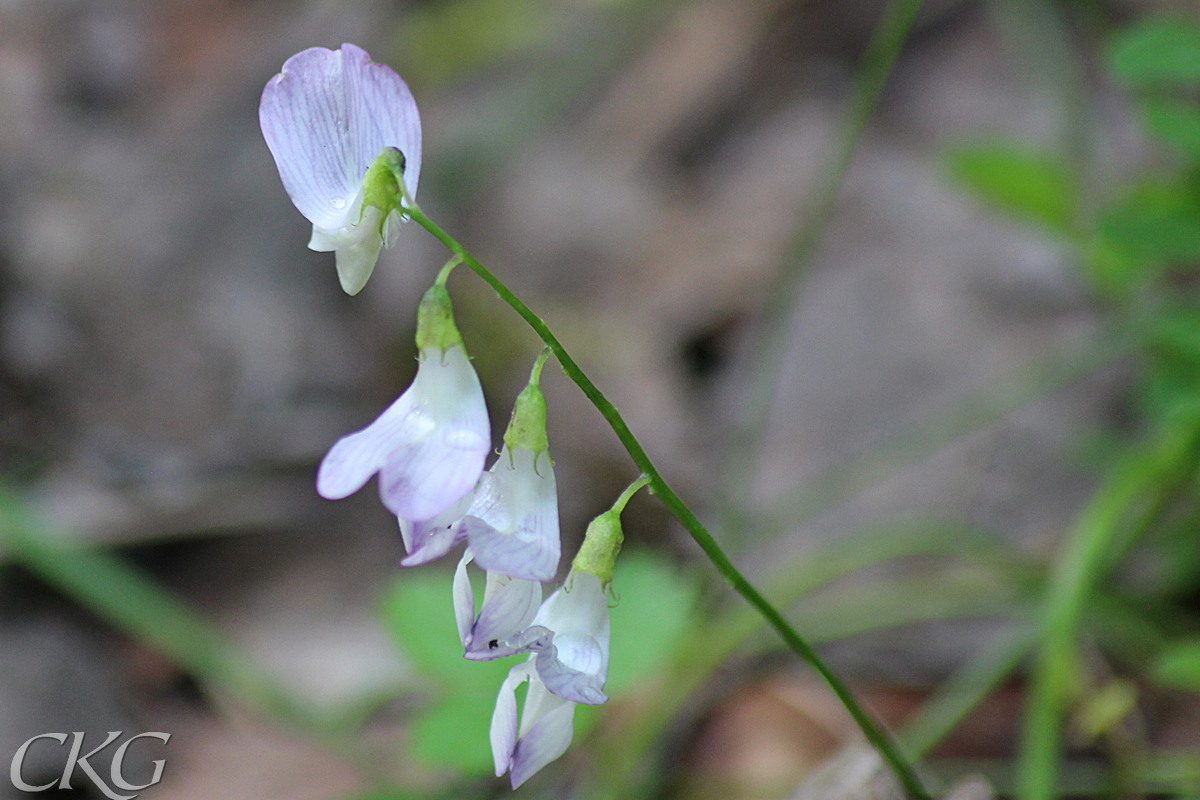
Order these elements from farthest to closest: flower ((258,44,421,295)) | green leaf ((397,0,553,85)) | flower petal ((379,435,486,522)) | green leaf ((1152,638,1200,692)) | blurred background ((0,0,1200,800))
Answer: green leaf ((397,0,553,85)), blurred background ((0,0,1200,800)), green leaf ((1152,638,1200,692)), flower ((258,44,421,295)), flower petal ((379,435,486,522))

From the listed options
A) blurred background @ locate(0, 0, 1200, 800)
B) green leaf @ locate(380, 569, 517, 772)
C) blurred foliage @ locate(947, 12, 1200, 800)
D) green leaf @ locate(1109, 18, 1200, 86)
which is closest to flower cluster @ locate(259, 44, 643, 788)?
blurred background @ locate(0, 0, 1200, 800)

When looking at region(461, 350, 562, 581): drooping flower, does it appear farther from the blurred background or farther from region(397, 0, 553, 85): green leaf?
region(397, 0, 553, 85): green leaf

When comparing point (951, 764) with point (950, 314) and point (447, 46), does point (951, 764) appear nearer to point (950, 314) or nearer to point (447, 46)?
point (950, 314)

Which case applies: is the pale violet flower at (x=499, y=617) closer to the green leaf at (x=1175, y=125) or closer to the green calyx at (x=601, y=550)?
the green calyx at (x=601, y=550)

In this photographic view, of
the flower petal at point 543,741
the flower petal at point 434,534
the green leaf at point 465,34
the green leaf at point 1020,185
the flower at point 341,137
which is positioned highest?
the green leaf at point 465,34

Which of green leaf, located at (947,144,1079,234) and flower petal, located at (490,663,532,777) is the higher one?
green leaf, located at (947,144,1079,234)

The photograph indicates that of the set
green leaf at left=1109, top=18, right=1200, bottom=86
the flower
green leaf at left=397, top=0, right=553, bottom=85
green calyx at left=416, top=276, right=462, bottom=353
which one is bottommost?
green calyx at left=416, top=276, right=462, bottom=353

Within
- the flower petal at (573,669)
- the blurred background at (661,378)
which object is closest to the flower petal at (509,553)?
the flower petal at (573,669)

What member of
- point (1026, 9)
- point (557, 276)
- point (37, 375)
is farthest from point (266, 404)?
point (1026, 9)
